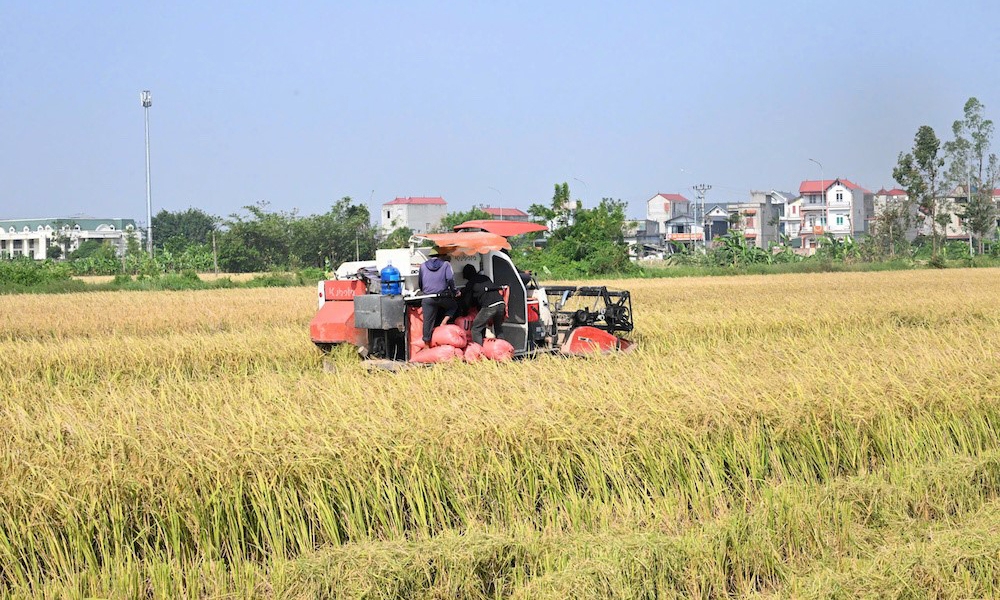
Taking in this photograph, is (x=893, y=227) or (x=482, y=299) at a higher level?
(x=893, y=227)

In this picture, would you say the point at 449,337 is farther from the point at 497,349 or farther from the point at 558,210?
the point at 558,210


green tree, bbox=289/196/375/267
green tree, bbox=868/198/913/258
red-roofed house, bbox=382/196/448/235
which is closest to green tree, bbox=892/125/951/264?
green tree, bbox=868/198/913/258

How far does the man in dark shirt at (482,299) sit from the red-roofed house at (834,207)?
98914 millimetres

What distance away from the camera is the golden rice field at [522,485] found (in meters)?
5.74

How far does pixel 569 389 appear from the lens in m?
8.62

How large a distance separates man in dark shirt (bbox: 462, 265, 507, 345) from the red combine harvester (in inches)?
10.0

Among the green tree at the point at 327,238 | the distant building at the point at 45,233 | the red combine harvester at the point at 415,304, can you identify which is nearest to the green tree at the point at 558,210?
the green tree at the point at 327,238

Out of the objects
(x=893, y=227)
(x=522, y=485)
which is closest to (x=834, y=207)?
(x=893, y=227)

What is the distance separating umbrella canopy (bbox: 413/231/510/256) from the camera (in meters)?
12.1

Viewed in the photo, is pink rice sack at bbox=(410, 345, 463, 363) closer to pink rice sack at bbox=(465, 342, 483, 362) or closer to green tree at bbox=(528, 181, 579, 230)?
pink rice sack at bbox=(465, 342, 483, 362)

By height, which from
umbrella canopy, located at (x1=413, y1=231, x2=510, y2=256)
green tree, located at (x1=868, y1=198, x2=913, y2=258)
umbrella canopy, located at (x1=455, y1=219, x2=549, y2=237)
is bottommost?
umbrella canopy, located at (x1=413, y1=231, x2=510, y2=256)

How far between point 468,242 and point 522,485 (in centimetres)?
554

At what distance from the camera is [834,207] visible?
4353 inches

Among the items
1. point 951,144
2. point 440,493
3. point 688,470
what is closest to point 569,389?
point 688,470
